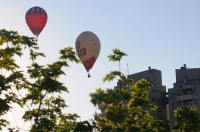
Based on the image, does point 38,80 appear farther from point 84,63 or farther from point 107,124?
point 84,63

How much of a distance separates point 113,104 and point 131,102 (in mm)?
5105

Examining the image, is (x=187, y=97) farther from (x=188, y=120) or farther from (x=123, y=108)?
(x=123, y=108)

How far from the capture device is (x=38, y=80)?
90.6 feet

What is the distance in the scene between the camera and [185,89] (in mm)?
92312

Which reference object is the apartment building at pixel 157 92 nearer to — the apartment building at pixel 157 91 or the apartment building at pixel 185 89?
the apartment building at pixel 157 91

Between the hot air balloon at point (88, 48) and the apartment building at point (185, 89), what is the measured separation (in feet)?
162

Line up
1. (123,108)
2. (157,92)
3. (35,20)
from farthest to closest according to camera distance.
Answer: (157,92), (35,20), (123,108)

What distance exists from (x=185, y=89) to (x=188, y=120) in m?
65.9

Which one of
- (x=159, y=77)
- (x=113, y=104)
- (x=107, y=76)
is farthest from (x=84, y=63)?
(x=159, y=77)

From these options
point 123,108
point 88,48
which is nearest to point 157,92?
point 88,48

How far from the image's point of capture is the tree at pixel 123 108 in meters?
24.6

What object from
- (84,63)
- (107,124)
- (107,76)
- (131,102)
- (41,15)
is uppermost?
(41,15)

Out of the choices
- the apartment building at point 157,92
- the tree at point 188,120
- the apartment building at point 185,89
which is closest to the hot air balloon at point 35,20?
the tree at point 188,120

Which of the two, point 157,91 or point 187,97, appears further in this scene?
point 157,91
